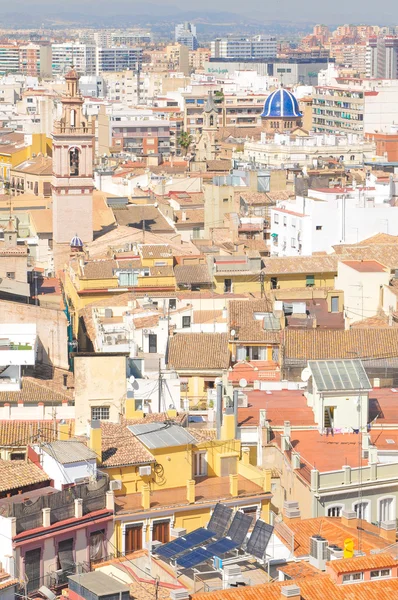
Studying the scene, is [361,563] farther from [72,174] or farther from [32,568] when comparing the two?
[72,174]

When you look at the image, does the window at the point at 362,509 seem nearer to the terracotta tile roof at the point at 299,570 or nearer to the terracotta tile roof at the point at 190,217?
the terracotta tile roof at the point at 299,570

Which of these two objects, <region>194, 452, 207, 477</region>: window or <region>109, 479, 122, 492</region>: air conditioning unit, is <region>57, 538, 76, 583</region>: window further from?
<region>194, 452, 207, 477</region>: window

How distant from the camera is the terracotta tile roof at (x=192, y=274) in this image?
150 feet

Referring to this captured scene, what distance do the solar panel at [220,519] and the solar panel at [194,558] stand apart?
1052 millimetres

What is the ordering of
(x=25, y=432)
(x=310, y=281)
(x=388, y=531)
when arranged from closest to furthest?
1. (x=388, y=531)
2. (x=25, y=432)
3. (x=310, y=281)

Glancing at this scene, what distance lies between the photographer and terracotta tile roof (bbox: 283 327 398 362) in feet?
111

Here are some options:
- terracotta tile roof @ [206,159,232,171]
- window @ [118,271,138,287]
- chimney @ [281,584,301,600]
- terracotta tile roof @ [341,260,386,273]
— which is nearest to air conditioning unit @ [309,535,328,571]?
chimney @ [281,584,301,600]

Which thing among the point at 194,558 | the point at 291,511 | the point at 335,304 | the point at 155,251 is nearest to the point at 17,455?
the point at 291,511

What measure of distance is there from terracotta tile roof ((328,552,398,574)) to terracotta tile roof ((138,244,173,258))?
2827 cm

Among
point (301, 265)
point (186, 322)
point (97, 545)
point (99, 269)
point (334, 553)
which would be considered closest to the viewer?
point (334, 553)

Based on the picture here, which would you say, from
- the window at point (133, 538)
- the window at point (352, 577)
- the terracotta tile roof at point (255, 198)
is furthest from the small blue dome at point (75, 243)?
the window at point (352, 577)

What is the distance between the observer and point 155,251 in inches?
1908

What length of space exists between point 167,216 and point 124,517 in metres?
40.2

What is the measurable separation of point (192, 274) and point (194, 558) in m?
26.4
